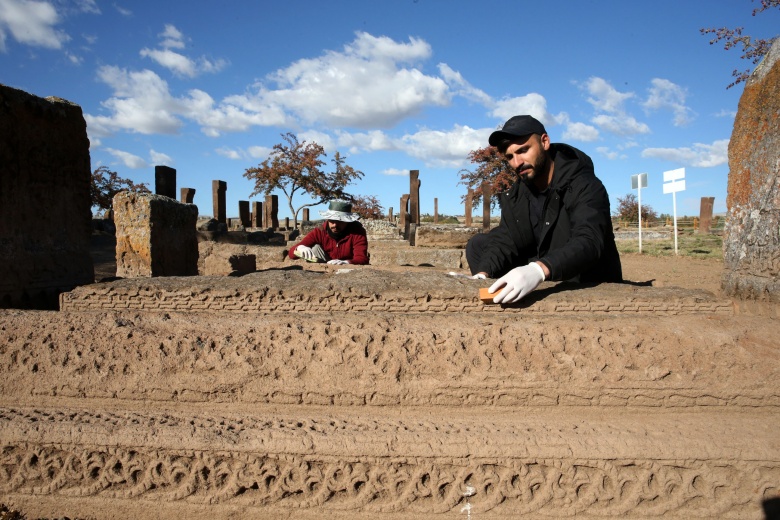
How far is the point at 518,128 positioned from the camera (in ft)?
7.38

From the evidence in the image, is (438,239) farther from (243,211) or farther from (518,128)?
(243,211)

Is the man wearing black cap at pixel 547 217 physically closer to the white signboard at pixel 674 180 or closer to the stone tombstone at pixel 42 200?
the stone tombstone at pixel 42 200

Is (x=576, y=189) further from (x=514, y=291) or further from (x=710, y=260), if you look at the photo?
(x=710, y=260)

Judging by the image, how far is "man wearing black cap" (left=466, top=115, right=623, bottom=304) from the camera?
1956mm

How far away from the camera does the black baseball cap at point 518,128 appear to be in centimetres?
224

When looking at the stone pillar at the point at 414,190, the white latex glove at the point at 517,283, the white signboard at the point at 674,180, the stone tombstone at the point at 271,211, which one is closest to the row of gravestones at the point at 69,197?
the white latex glove at the point at 517,283

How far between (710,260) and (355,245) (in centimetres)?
900

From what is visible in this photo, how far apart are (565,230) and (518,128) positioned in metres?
0.53

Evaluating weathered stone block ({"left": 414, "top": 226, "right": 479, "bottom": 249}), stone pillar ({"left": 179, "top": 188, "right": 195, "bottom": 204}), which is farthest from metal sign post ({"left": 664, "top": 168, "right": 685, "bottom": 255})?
stone pillar ({"left": 179, "top": 188, "right": 195, "bottom": 204})

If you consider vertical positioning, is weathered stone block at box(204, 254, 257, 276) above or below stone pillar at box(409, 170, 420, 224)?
below

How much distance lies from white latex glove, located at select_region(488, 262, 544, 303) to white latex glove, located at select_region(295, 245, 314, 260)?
359 centimetres

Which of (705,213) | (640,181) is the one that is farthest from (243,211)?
(705,213)

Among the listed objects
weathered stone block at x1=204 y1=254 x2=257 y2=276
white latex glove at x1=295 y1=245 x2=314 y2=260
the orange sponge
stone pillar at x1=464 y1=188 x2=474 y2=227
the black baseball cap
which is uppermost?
stone pillar at x1=464 y1=188 x2=474 y2=227

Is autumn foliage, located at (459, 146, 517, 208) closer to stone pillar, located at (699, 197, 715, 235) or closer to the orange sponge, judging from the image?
stone pillar, located at (699, 197, 715, 235)
